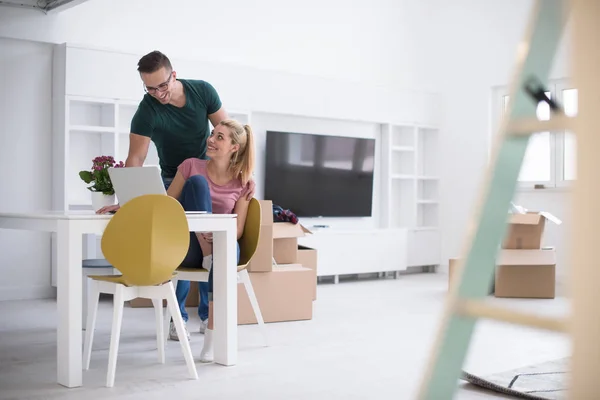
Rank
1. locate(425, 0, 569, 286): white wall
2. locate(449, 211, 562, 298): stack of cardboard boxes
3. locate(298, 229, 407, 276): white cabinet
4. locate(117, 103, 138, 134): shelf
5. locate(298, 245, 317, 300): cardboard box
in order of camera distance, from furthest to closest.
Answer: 1. locate(425, 0, 569, 286): white wall
2. locate(298, 229, 407, 276): white cabinet
3. locate(117, 103, 138, 134): shelf
4. locate(449, 211, 562, 298): stack of cardboard boxes
5. locate(298, 245, 317, 300): cardboard box

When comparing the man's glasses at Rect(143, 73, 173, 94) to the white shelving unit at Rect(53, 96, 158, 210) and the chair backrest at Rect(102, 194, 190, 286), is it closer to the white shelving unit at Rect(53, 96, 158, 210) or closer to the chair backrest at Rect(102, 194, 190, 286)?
the chair backrest at Rect(102, 194, 190, 286)

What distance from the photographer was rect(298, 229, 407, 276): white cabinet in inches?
272

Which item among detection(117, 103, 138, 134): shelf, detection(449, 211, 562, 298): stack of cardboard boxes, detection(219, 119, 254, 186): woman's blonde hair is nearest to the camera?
detection(219, 119, 254, 186): woman's blonde hair

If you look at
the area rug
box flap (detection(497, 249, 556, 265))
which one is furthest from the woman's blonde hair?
box flap (detection(497, 249, 556, 265))

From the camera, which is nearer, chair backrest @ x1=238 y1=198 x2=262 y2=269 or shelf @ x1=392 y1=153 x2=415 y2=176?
chair backrest @ x1=238 y1=198 x2=262 y2=269

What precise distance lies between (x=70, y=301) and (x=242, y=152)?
117 cm

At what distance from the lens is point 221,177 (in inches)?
149

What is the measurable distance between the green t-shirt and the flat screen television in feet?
9.67

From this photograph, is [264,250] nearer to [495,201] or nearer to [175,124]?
[175,124]

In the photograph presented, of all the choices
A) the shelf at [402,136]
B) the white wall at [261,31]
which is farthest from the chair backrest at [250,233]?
the shelf at [402,136]

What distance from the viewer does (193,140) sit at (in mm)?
3916

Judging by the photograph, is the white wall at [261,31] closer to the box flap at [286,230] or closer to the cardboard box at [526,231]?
the box flap at [286,230]

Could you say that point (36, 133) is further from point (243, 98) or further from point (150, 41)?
point (243, 98)

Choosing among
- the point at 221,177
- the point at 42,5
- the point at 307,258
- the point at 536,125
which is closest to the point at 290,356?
the point at 221,177
